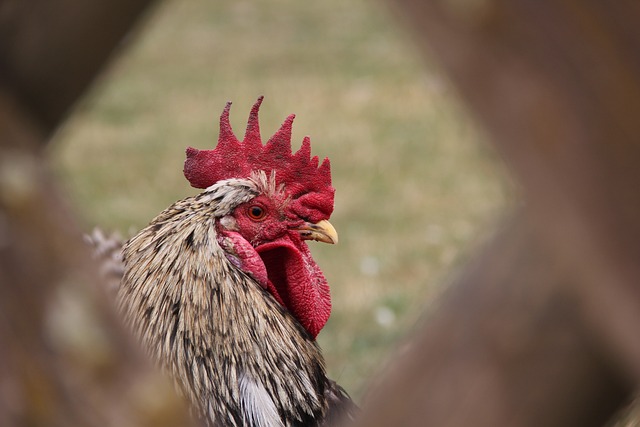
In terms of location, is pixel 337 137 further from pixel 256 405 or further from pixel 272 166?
pixel 256 405

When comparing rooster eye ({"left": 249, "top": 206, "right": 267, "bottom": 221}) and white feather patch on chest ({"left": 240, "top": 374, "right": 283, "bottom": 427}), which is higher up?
rooster eye ({"left": 249, "top": 206, "right": 267, "bottom": 221})

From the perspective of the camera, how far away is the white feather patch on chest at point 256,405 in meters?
2.39

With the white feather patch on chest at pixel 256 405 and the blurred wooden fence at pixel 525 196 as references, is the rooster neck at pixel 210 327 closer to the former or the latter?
the white feather patch on chest at pixel 256 405

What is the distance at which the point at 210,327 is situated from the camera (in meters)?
2.39

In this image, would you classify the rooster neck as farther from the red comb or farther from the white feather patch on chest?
the red comb

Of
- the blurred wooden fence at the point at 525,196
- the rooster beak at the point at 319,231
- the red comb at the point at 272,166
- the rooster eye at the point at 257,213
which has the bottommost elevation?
the blurred wooden fence at the point at 525,196

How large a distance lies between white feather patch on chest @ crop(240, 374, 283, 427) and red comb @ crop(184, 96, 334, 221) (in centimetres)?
55

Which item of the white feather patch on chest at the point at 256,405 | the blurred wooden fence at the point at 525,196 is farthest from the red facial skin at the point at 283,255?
the blurred wooden fence at the point at 525,196

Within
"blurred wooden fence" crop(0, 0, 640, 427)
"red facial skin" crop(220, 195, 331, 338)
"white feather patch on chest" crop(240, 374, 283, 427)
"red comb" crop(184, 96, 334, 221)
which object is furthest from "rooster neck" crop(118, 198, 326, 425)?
"blurred wooden fence" crop(0, 0, 640, 427)

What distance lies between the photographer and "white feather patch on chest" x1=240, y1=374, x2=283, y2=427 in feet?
7.84

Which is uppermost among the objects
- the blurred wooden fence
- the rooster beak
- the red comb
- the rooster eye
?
the red comb

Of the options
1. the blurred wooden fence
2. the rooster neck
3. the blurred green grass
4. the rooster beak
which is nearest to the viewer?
the blurred wooden fence

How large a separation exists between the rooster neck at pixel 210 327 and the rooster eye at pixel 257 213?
151 millimetres

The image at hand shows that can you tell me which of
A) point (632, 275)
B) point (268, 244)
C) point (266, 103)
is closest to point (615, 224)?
point (632, 275)
